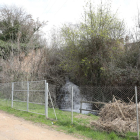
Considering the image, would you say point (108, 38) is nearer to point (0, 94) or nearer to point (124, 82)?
point (124, 82)

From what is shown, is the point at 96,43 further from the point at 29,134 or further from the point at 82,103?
the point at 29,134

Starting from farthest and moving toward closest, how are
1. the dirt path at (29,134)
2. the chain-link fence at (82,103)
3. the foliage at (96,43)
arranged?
the foliage at (96,43)
the chain-link fence at (82,103)
the dirt path at (29,134)

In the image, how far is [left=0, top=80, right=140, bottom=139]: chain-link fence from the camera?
6141 millimetres

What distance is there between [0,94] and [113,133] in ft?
41.3

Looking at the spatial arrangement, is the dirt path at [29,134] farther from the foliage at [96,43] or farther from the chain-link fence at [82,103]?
the foliage at [96,43]

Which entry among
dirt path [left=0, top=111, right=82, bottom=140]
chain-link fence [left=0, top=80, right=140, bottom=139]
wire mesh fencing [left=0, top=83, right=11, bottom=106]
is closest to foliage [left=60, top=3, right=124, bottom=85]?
chain-link fence [left=0, top=80, right=140, bottom=139]

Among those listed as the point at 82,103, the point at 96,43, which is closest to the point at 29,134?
the point at 82,103

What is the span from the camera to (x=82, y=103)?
13.0m

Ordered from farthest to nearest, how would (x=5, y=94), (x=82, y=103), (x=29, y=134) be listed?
(x=5, y=94), (x=82, y=103), (x=29, y=134)

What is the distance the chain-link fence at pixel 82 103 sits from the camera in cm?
614

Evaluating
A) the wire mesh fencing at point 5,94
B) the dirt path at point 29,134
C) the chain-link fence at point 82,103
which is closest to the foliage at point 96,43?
the chain-link fence at point 82,103

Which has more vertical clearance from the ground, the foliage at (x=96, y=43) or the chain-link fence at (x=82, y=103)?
the foliage at (x=96, y=43)

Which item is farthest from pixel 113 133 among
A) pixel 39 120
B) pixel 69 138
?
pixel 39 120

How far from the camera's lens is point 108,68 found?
12.3 m
